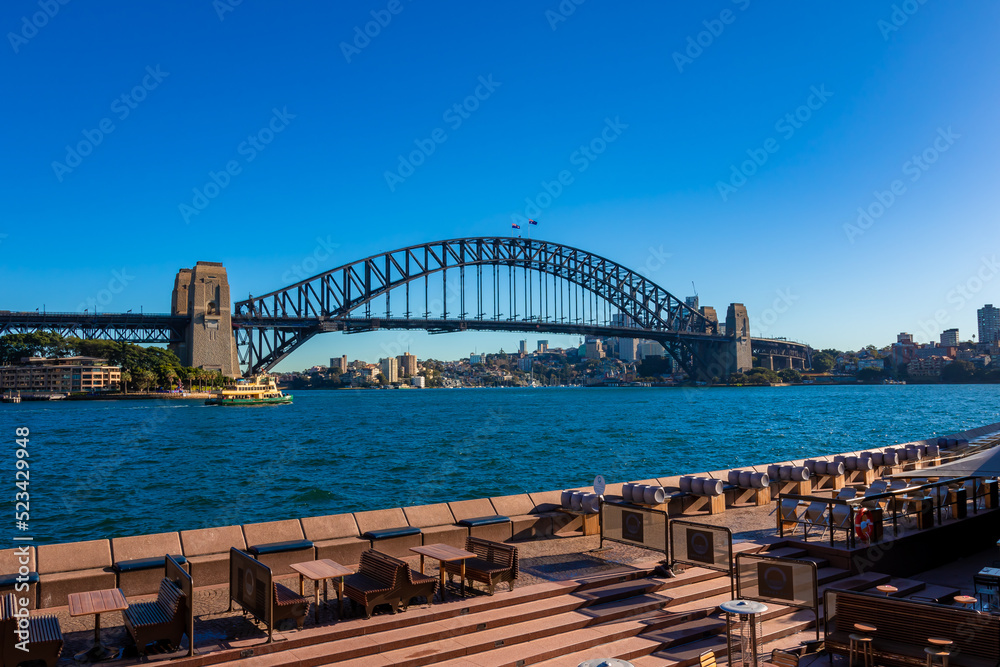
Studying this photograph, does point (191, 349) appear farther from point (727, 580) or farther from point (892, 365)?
point (892, 365)

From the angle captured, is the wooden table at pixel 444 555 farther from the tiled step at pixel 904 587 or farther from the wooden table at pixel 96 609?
the tiled step at pixel 904 587

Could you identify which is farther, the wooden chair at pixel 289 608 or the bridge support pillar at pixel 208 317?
the bridge support pillar at pixel 208 317

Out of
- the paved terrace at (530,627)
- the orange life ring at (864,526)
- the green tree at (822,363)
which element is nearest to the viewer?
the paved terrace at (530,627)

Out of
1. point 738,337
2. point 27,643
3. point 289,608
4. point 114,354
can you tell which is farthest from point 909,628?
point 738,337

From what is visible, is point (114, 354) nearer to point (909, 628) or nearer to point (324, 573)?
point (324, 573)

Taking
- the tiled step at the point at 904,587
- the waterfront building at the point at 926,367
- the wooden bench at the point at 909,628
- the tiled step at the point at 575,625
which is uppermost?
the waterfront building at the point at 926,367

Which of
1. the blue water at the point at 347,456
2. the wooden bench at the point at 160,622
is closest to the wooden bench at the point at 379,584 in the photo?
the wooden bench at the point at 160,622

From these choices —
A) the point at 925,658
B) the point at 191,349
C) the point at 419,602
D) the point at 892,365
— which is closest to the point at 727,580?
the point at 925,658
